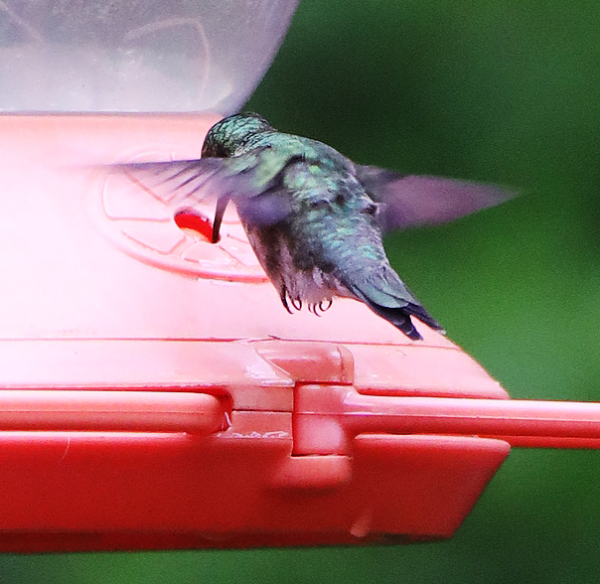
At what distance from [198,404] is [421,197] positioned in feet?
2.14

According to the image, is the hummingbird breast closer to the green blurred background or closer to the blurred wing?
the blurred wing

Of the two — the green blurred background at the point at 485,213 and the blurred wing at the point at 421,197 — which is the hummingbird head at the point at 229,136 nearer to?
the blurred wing at the point at 421,197

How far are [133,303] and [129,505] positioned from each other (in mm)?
253

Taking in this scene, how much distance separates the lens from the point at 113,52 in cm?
207

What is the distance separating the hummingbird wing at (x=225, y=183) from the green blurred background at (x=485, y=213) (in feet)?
2.90

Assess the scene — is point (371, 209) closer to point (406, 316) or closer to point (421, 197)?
point (421, 197)

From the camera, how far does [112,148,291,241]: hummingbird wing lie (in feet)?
5.15

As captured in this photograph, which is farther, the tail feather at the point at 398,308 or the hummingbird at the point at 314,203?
the hummingbird at the point at 314,203

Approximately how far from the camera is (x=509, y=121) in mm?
2926

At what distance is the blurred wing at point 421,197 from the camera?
1805 millimetres

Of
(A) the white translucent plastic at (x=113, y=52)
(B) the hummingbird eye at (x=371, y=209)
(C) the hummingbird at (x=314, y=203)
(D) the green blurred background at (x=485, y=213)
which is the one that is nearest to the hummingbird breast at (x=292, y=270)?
(C) the hummingbird at (x=314, y=203)

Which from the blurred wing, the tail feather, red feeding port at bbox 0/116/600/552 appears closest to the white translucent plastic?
red feeding port at bbox 0/116/600/552

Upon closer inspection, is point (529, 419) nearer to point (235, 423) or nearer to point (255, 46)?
point (235, 423)

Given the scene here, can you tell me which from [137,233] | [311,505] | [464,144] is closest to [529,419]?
[311,505]
